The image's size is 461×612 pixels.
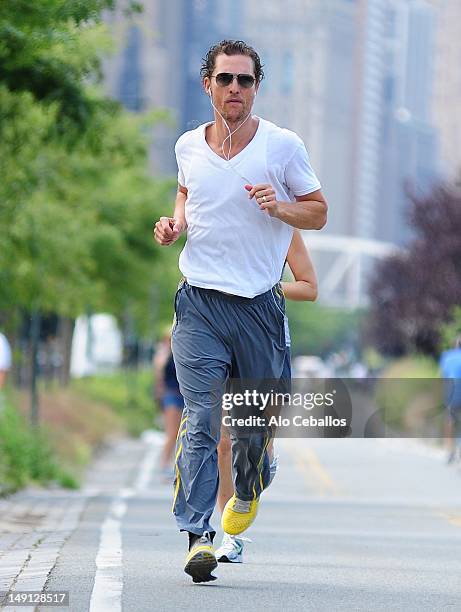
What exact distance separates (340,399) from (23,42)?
476cm

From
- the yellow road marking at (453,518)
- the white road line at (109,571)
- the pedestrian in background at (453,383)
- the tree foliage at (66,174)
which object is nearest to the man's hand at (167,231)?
the white road line at (109,571)

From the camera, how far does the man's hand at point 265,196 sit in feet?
23.5

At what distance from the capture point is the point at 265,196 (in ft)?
23.5

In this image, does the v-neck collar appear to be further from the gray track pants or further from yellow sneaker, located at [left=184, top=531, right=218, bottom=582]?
yellow sneaker, located at [left=184, top=531, right=218, bottom=582]

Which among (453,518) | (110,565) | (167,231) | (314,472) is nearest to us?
(167,231)

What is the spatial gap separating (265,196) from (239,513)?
1.47 m

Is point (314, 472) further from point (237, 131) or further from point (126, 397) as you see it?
point (126, 397)

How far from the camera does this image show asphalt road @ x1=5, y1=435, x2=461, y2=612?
23.1 ft

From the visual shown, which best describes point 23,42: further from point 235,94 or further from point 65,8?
point 235,94

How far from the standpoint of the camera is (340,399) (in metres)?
8.26

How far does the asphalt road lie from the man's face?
6.42ft

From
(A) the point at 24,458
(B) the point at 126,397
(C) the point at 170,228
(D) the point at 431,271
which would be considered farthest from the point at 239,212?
(D) the point at 431,271

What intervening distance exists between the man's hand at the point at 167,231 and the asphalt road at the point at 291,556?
55.8 inches

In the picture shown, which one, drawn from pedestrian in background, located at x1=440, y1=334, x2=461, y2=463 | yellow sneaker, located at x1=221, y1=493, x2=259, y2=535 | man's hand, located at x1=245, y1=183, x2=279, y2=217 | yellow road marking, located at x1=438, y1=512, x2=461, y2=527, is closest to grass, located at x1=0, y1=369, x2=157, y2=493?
yellow road marking, located at x1=438, y1=512, x2=461, y2=527
